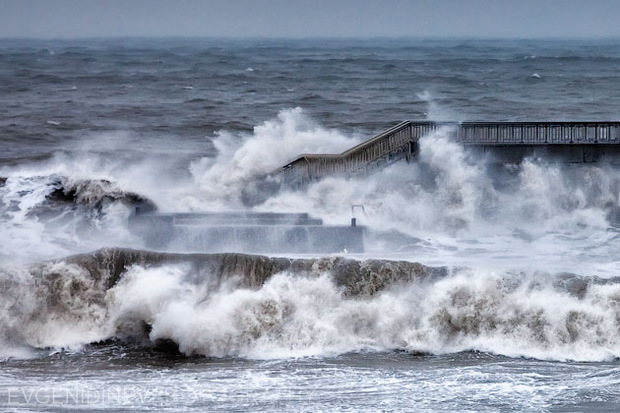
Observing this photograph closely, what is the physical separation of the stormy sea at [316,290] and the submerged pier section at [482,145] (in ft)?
0.87

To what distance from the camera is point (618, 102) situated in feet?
159

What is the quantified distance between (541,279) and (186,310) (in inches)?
271

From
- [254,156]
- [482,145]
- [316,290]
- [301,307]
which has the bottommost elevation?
[301,307]

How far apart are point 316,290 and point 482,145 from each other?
879 cm

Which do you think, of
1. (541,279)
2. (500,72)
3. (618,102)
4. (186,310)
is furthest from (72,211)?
(500,72)

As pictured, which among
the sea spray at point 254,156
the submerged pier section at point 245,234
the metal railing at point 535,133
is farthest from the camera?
the sea spray at point 254,156

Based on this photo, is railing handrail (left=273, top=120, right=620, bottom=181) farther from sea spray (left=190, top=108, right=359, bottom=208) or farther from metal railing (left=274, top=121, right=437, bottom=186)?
sea spray (left=190, top=108, right=359, bottom=208)

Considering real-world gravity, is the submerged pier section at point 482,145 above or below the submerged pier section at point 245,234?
above

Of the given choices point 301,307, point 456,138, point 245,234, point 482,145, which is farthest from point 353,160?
point 301,307

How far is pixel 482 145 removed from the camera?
88.5 feet

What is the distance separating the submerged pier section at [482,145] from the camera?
2619 centimetres

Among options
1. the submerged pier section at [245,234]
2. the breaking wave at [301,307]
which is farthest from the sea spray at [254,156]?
the breaking wave at [301,307]

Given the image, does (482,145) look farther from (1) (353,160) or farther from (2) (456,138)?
(1) (353,160)

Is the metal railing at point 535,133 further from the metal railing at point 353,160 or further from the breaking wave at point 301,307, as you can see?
the breaking wave at point 301,307
